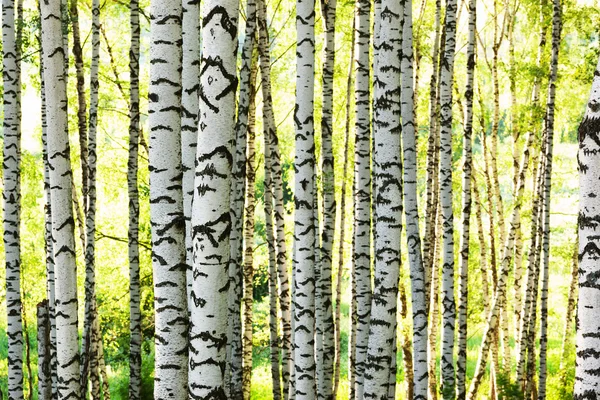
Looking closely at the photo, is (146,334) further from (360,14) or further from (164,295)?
(164,295)

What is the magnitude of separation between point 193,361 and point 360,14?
3.82m

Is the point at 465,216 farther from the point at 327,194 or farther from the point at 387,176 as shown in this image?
the point at 387,176

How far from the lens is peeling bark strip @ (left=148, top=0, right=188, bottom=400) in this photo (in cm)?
348

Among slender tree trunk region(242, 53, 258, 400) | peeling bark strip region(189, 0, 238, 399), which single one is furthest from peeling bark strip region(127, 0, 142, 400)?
peeling bark strip region(189, 0, 238, 399)

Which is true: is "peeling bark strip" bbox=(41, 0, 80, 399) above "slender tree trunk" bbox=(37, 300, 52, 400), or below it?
above

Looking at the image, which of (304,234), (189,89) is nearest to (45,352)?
(304,234)

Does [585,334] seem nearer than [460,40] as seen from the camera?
Yes

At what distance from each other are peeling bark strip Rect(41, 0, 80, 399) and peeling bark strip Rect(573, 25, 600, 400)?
11.8ft

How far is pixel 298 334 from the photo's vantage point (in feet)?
17.8

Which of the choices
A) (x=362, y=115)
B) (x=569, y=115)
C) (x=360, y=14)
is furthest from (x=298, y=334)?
(x=569, y=115)

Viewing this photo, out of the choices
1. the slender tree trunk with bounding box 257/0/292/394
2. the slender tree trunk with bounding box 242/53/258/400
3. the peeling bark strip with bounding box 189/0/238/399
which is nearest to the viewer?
the peeling bark strip with bounding box 189/0/238/399

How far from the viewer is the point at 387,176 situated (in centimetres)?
465

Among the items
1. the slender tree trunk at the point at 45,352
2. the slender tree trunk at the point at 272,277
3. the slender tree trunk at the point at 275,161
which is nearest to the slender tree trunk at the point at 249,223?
the slender tree trunk at the point at 272,277

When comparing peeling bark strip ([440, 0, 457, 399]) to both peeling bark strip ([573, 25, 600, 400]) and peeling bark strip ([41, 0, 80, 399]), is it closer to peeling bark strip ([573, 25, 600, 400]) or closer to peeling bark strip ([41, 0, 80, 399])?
peeling bark strip ([41, 0, 80, 399])
